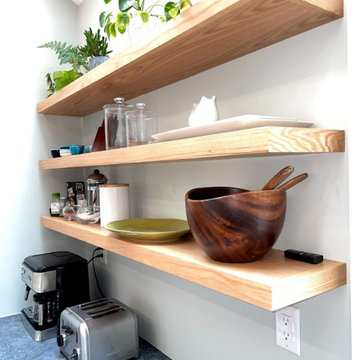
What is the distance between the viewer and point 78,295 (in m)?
1.66

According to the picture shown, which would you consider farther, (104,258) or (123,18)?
(104,258)

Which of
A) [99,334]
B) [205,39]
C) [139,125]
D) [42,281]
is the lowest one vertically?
[99,334]

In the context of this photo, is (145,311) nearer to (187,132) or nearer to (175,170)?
(175,170)

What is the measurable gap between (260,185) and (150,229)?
0.43m

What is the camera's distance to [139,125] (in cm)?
131

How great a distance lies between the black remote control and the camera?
0.77 meters

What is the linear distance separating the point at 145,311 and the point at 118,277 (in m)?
0.28

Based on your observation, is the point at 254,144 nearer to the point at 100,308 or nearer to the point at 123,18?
the point at 123,18

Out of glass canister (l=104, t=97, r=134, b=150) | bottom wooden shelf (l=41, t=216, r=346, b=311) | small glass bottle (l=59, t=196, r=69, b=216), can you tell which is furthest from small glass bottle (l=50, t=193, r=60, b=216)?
bottom wooden shelf (l=41, t=216, r=346, b=311)

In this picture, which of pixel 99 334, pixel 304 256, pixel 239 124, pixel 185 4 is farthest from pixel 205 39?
pixel 99 334

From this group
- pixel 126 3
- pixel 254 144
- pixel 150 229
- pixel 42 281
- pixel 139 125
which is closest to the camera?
pixel 254 144

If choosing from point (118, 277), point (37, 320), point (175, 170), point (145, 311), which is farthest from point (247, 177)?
point (37, 320)

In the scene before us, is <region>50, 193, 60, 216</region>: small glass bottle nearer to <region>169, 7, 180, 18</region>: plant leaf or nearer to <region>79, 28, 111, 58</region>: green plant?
<region>79, 28, 111, 58</region>: green plant

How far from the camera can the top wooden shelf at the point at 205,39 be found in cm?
74
